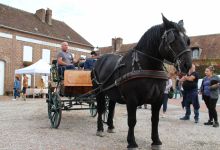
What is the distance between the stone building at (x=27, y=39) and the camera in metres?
26.9

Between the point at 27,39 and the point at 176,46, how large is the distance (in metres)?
26.8

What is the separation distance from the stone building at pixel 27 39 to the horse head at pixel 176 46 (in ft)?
79.6

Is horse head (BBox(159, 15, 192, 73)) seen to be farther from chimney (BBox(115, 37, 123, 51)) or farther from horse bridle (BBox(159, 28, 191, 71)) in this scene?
chimney (BBox(115, 37, 123, 51))

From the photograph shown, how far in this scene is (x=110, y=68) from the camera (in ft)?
19.9

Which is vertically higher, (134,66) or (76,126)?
(134,66)

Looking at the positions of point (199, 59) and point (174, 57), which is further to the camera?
point (199, 59)

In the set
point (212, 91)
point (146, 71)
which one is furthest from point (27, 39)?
point (146, 71)

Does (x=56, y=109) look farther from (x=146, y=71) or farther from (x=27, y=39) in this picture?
(x=27, y=39)

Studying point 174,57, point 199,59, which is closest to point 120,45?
point 199,59

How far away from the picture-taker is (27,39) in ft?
96.0

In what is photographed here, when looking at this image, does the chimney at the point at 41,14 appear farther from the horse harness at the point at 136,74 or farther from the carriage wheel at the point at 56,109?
the horse harness at the point at 136,74

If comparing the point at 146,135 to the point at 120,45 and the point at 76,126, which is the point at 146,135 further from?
the point at 120,45

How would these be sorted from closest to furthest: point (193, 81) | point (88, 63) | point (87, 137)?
1. point (87, 137)
2. point (88, 63)
3. point (193, 81)

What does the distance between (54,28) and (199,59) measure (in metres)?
20.1
